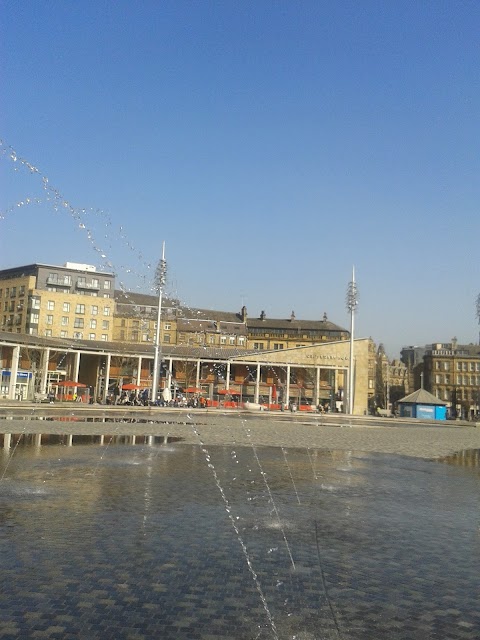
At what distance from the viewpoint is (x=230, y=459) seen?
1831cm

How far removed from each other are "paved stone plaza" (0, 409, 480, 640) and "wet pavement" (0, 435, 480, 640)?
2cm

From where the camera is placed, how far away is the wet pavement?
222 inches

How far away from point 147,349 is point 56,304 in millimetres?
25625

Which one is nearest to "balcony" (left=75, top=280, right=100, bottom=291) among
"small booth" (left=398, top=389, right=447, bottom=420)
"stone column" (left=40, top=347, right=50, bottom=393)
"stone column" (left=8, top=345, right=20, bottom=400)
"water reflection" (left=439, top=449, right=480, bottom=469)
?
"stone column" (left=40, top=347, right=50, bottom=393)

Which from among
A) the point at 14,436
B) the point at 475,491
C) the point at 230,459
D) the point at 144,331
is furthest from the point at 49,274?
the point at 475,491

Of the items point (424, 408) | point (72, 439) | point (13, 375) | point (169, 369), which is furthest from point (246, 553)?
point (169, 369)

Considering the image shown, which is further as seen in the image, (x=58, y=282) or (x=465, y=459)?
(x=58, y=282)

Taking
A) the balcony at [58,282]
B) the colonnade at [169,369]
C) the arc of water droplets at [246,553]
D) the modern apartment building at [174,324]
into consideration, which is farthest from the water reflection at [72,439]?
the modern apartment building at [174,324]

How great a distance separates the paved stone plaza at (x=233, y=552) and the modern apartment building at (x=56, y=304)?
273 feet

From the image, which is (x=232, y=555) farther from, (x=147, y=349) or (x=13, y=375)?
(x=147, y=349)

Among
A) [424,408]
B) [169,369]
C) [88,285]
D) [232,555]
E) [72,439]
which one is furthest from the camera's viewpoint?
[88,285]

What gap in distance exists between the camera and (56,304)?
96.8 m

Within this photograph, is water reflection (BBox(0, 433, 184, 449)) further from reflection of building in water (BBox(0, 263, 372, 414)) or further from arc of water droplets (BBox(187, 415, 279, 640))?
reflection of building in water (BBox(0, 263, 372, 414))

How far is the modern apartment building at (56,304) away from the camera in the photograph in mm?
95562
